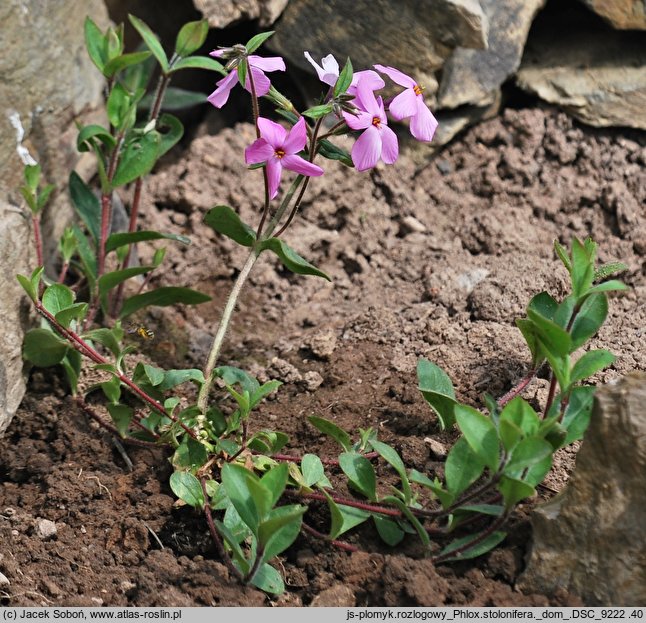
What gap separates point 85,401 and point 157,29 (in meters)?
1.81

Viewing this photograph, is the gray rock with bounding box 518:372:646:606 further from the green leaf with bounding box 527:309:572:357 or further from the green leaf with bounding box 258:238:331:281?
the green leaf with bounding box 258:238:331:281

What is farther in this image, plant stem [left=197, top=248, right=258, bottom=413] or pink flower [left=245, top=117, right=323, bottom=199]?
plant stem [left=197, top=248, right=258, bottom=413]

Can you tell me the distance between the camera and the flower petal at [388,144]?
2.21 m

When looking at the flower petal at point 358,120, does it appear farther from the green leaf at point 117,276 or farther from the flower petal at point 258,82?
the green leaf at point 117,276

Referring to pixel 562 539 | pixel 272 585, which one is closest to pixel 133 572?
A: pixel 272 585

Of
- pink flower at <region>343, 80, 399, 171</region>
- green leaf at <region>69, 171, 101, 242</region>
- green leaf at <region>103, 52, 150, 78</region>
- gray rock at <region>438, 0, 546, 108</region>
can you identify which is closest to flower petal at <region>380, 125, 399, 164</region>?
pink flower at <region>343, 80, 399, 171</region>

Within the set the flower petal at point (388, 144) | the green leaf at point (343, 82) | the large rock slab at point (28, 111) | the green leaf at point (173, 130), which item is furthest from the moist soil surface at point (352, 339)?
the green leaf at point (343, 82)

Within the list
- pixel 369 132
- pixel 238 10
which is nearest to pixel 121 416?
pixel 369 132

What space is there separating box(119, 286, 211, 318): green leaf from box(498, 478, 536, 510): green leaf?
1262 mm

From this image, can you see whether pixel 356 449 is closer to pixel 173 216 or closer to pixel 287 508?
pixel 287 508

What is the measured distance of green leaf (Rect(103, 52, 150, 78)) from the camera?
266 centimetres

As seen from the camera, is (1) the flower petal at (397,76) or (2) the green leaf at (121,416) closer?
(1) the flower petal at (397,76)

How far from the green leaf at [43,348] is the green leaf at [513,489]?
134cm

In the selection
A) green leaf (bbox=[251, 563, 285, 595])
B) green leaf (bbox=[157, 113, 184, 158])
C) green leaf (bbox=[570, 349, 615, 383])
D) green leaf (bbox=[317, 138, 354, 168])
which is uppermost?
green leaf (bbox=[317, 138, 354, 168])
